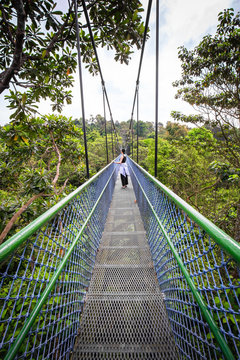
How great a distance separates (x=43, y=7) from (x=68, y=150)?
246 centimetres

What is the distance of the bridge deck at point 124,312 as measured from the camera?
1.01 meters

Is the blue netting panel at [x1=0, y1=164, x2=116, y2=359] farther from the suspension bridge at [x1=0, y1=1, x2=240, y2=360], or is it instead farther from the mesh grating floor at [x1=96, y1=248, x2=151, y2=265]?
the mesh grating floor at [x1=96, y1=248, x2=151, y2=265]

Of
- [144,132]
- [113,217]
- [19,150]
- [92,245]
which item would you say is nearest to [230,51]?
[113,217]

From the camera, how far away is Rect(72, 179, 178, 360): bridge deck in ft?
3.30

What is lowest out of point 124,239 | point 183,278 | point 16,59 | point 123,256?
point 123,256

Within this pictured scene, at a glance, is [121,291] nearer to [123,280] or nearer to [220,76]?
[123,280]

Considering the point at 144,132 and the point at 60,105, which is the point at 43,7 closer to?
the point at 60,105

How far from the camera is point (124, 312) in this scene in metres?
1.21

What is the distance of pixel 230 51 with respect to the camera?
3.00m

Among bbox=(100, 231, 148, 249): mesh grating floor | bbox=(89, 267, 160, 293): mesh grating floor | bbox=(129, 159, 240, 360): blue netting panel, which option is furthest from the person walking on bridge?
bbox=(89, 267, 160, 293): mesh grating floor

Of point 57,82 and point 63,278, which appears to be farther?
point 57,82

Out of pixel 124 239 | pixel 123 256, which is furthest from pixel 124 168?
pixel 123 256

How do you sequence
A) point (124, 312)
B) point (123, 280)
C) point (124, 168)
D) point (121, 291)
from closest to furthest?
point (124, 312) < point (121, 291) < point (123, 280) < point (124, 168)

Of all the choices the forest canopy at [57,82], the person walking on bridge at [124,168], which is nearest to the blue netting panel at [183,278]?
the forest canopy at [57,82]
